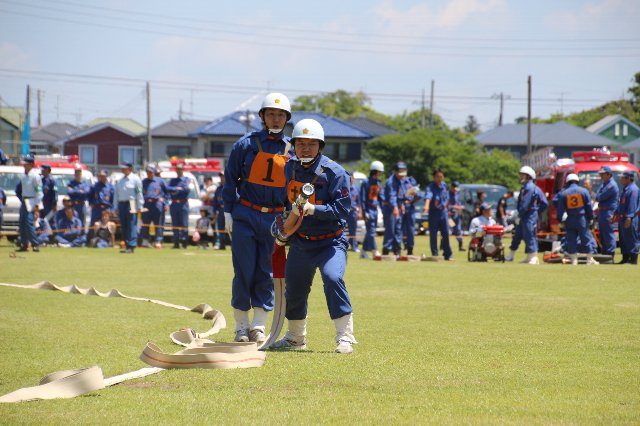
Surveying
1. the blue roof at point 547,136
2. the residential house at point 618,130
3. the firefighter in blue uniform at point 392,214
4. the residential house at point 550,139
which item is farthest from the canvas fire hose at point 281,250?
the residential house at point 618,130

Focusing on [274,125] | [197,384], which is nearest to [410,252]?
[274,125]

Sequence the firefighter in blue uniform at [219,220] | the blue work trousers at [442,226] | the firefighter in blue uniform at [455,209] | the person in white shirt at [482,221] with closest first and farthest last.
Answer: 1. the blue work trousers at [442,226]
2. the person in white shirt at [482,221]
3. the firefighter in blue uniform at [219,220]
4. the firefighter in blue uniform at [455,209]

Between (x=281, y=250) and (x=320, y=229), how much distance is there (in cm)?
52

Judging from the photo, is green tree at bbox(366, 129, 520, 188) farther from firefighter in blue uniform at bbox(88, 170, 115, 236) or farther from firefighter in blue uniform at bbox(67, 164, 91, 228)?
firefighter in blue uniform at bbox(88, 170, 115, 236)

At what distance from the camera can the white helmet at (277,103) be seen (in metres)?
10.4

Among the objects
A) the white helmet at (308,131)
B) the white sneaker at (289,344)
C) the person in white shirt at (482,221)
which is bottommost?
the white sneaker at (289,344)

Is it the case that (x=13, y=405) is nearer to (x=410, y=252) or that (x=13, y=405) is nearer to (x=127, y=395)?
(x=127, y=395)

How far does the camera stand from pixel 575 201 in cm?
2494

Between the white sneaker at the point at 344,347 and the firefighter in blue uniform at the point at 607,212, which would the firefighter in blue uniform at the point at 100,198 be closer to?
the firefighter in blue uniform at the point at 607,212

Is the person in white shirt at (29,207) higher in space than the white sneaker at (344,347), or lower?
higher

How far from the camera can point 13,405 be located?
23.0ft

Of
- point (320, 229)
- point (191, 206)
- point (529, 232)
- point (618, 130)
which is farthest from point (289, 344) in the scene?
point (618, 130)

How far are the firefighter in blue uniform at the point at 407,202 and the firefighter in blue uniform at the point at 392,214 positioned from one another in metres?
0.09

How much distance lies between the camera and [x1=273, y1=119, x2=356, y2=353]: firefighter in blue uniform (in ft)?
31.4
